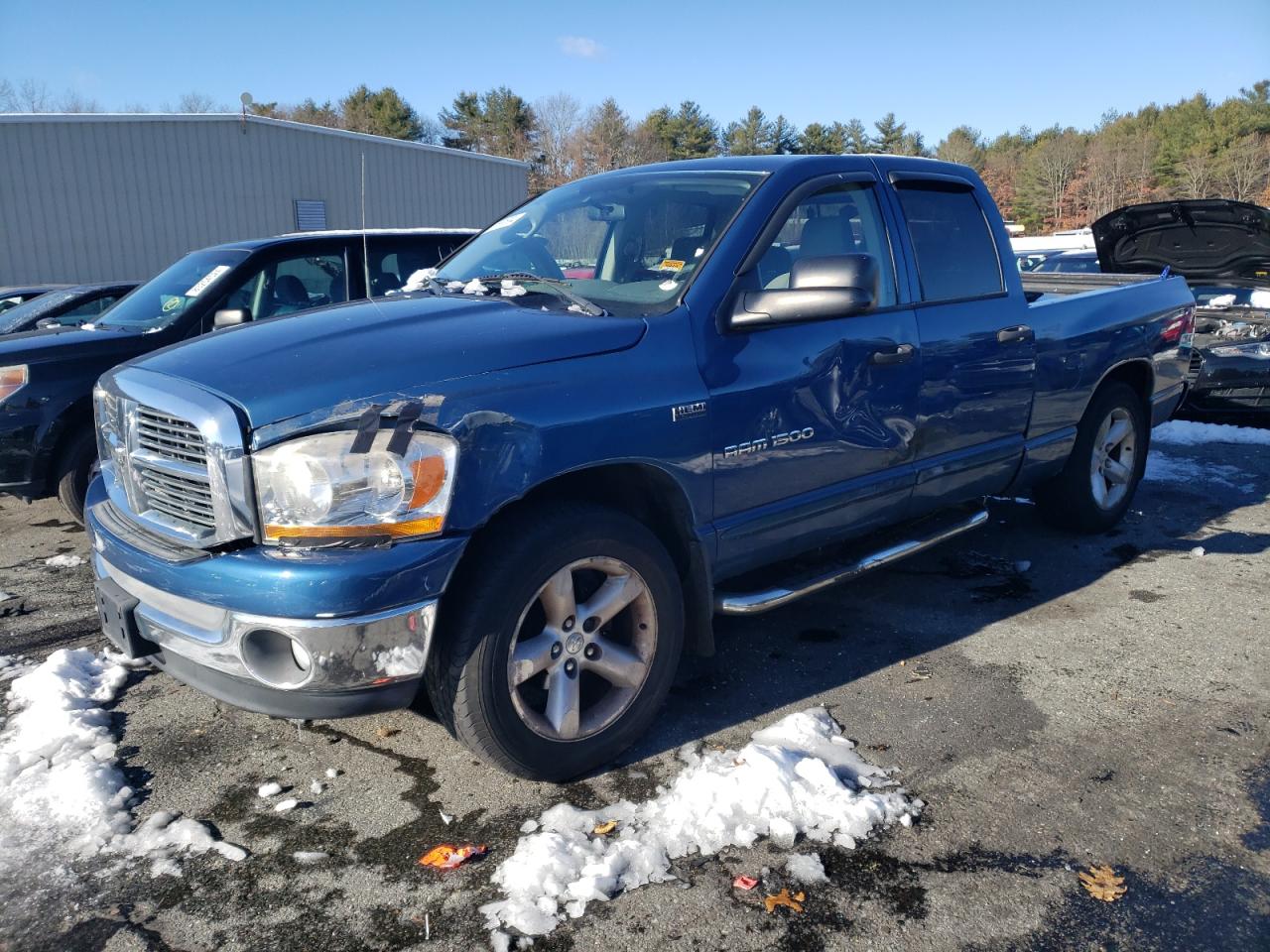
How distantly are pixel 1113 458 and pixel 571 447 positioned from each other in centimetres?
411

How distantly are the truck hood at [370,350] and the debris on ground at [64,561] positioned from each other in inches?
116

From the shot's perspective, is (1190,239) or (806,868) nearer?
(806,868)

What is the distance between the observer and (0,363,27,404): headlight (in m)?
5.33

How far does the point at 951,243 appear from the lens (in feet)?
14.3

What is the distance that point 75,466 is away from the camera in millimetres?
5570

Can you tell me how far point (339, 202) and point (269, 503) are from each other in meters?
24.3

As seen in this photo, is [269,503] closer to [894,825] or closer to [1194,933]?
[894,825]

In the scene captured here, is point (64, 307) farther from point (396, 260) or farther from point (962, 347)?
point (962, 347)

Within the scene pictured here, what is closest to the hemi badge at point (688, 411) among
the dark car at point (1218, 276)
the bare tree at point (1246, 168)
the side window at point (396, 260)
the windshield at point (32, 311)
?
the side window at point (396, 260)

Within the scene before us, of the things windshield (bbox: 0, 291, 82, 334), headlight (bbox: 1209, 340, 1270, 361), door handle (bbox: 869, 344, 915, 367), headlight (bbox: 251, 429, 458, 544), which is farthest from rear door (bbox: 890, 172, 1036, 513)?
windshield (bbox: 0, 291, 82, 334)

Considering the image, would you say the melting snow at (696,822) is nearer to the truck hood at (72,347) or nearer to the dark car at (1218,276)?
the truck hood at (72,347)

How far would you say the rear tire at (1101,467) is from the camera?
17.6 feet

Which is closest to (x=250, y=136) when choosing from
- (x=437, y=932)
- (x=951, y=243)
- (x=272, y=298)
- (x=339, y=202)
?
(x=339, y=202)

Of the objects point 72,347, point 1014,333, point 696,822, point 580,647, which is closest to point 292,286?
point 72,347
